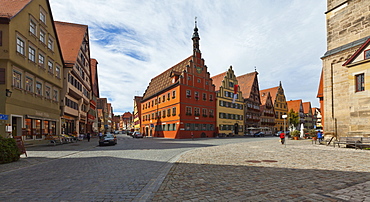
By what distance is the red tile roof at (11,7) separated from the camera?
20.6 meters

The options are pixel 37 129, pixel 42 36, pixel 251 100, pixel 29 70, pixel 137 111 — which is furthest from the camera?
pixel 137 111

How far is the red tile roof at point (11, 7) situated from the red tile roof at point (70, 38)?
35.6ft

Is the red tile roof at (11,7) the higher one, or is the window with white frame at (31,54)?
the red tile roof at (11,7)

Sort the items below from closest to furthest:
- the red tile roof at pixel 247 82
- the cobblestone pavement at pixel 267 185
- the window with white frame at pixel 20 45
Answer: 1. the cobblestone pavement at pixel 267 185
2. the window with white frame at pixel 20 45
3. the red tile roof at pixel 247 82

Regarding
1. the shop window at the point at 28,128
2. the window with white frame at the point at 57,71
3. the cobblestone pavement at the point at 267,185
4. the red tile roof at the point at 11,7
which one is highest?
the red tile roof at the point at 11,7

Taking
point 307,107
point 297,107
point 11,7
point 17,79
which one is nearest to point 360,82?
point 17,79

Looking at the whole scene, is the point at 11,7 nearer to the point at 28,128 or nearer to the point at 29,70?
the point at 29,70

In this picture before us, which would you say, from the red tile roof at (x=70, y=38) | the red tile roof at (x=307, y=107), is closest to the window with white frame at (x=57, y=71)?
the red tile roof at (x=70, y=38)

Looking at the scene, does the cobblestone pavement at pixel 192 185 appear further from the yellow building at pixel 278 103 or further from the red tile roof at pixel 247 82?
the yellow building at pixel 278 103

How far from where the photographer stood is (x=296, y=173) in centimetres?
818

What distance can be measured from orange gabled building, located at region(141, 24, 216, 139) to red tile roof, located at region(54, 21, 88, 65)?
17.6 m

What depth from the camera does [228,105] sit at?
180 ft

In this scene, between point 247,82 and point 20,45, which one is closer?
point 20,45

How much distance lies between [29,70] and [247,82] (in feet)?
179
